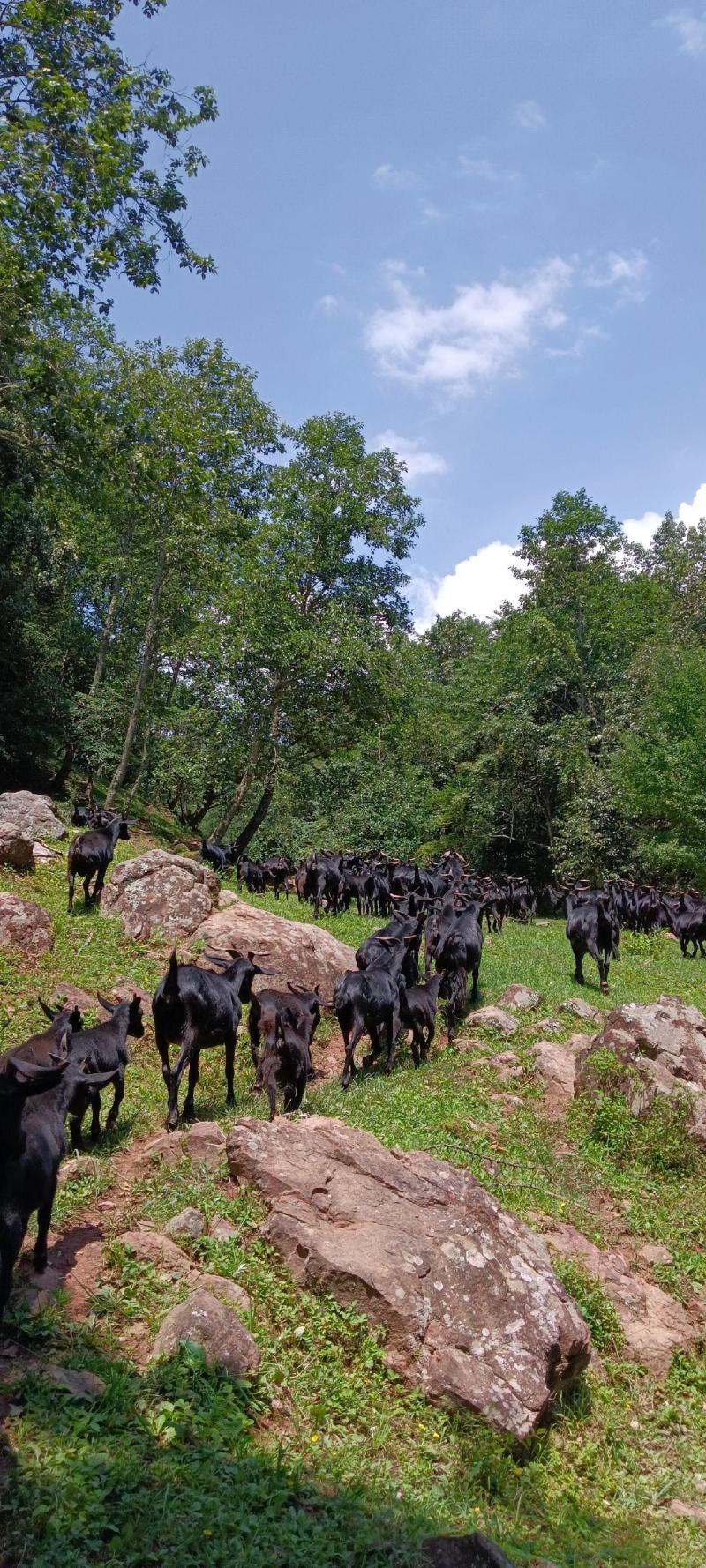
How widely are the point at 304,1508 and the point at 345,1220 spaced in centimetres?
206

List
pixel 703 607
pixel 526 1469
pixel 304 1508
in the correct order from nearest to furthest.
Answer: pixel 304 1508, pixel 526 1469, pixel 703 607

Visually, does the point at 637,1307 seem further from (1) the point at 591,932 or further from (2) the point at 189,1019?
(1) the point at 591,932

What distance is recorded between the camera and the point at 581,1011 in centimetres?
1382

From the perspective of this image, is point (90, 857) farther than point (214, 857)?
No

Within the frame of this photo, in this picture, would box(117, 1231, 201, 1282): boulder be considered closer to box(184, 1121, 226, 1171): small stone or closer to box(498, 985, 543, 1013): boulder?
box(184, 1121, 226, 1171): small stone

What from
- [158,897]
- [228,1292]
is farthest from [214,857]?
[228,1292]

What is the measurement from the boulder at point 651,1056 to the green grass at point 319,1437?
1.34 m

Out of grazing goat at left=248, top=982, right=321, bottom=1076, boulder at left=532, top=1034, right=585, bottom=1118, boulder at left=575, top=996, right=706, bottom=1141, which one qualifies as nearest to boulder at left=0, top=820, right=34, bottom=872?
grazing goat at left=248, top=982, right=321, bottom=1076

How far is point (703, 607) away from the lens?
5150 cm

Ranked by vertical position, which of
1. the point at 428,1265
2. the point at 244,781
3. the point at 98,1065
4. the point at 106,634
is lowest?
the point at 428,1265

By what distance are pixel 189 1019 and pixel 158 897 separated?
613cm

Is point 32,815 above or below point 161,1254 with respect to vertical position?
above

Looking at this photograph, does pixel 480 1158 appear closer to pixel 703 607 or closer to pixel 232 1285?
pixel 232 1285

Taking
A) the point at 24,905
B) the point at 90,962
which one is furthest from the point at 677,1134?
the point at 24,905
